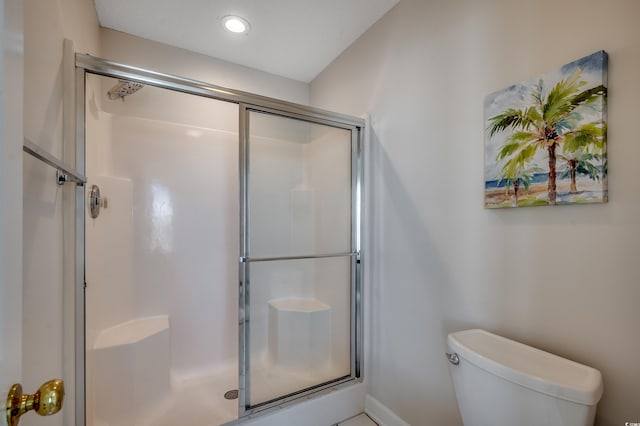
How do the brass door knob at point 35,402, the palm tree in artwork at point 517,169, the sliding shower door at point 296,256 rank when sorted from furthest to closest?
1. the sliding shower door at point 296,256
2. the palm tree in artwork at point 517,169
3. the brass door knob at point 35,402

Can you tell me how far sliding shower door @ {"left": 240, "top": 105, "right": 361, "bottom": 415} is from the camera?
65.8 inches

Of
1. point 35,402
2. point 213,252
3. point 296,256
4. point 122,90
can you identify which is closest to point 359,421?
point 296,256

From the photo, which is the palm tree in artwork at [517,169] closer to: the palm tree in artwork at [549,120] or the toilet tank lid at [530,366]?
the palm tree in artwork at [549,120]

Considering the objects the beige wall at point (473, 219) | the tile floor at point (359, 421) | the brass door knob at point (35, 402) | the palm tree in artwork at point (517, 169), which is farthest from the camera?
the tile floor at point (359, 421)

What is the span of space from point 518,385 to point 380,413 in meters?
1.20

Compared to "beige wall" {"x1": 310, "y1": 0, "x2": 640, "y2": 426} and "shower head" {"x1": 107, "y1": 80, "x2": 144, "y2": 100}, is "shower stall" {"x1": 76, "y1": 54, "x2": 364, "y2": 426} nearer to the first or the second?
"shower head" {"x1": 107, "y1": 80, "x2": 144, "y2": 100}

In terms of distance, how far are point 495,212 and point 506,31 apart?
773mm

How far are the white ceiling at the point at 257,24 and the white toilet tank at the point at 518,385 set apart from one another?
1.95 meters

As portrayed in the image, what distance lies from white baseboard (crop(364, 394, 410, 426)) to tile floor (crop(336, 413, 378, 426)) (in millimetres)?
29

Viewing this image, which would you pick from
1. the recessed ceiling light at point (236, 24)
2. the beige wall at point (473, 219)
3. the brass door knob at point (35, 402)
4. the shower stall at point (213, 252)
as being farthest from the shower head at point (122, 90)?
the brass door knob at point (35, 402)

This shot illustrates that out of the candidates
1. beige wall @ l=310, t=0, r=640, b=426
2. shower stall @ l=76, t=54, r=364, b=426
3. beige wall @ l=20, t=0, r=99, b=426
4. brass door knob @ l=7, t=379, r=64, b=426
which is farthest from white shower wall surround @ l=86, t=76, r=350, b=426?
brass door knob @ l=7, t=379, r=64, b=426

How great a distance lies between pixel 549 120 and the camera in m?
1.07

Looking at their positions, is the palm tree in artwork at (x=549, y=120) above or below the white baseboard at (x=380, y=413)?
above

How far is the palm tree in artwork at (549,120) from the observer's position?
39.1 inches
